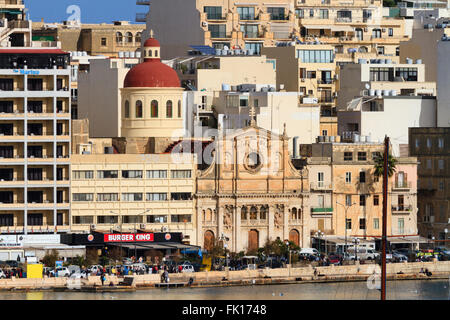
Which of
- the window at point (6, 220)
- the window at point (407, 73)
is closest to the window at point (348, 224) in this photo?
the window at point (407, 73)

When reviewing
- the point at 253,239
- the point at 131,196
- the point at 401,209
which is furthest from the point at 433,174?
the point at 131,196

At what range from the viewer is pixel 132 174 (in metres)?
109

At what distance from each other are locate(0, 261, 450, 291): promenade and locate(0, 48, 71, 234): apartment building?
32.5 ft

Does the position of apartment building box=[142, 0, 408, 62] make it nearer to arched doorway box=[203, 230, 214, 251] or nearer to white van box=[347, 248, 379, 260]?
arched doorway box=[203, 230, 214, 251]

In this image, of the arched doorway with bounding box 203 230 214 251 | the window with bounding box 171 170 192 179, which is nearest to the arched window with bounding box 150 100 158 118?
the window with bounding box 171 170 192 179

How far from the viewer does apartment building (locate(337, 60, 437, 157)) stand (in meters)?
126

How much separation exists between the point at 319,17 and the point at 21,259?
6408cm

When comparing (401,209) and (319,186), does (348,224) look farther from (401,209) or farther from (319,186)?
(401,209)

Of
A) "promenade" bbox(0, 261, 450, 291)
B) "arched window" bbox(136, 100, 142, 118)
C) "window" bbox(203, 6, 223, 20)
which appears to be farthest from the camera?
"window" bbox(203, 6, 223, 20)

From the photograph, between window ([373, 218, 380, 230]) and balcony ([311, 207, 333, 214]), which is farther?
window ([373, 218, 380, 230])

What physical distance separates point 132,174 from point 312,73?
32.7m

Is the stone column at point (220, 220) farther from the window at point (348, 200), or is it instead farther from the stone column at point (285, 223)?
the window at point (348, 200)

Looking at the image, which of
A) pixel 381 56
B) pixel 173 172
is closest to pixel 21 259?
pixel 173 172

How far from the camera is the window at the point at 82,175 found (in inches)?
4291
